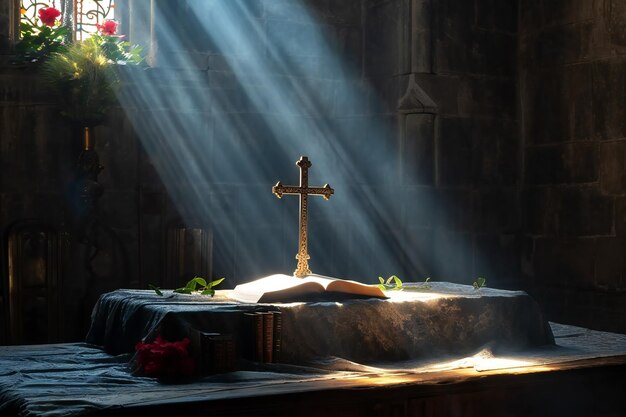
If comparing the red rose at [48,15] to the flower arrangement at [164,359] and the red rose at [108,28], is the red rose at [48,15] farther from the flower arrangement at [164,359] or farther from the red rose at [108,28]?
the flower arrangement at [164,359]

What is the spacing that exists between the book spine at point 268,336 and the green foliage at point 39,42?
12.8ft

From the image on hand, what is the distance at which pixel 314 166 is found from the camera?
845cm

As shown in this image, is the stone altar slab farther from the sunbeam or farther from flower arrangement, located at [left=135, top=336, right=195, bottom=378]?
the sunbeam

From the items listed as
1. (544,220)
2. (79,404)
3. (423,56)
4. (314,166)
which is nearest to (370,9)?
(423,56)

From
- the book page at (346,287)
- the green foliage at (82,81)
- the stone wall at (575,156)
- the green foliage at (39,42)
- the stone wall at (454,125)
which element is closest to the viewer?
the book page at (346,287)

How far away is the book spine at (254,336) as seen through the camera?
443 cm

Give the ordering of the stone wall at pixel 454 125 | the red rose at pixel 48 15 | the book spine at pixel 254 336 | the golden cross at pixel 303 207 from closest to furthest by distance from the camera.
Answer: the book spine at pixel 254 336
the golden cross at pixel 303 207
the red rose at pixel 48 15
the stone wall at pixel 454 125

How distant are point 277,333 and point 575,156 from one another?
4.49 meters

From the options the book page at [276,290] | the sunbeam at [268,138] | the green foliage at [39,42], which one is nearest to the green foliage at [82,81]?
the green foliage at [39,42]

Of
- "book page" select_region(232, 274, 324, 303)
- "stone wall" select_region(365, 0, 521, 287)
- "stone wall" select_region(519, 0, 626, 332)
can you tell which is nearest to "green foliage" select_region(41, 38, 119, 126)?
"stone wall" select_region(365, 0, 521, 287)

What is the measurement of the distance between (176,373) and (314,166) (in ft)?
14.5

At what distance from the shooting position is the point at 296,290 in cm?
487

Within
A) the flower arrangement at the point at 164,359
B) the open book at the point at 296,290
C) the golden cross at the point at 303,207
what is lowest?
the flower arrangement at the point at 164,359

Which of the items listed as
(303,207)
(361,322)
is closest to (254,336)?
(361,322)
